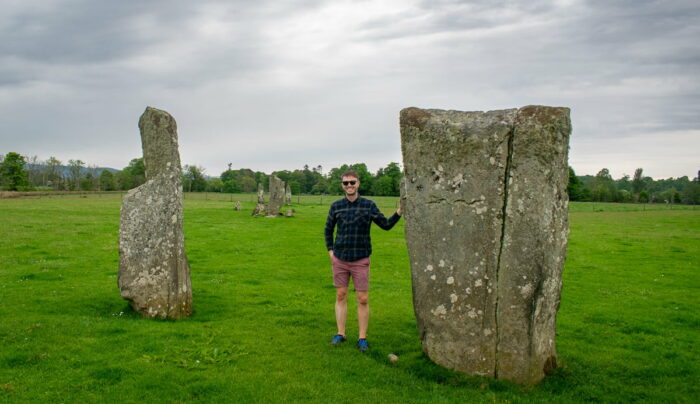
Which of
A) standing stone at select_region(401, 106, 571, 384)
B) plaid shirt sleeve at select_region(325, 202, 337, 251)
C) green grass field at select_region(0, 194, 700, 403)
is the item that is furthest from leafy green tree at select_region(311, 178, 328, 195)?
standing stone at select_region(401, 106, 571, 384)

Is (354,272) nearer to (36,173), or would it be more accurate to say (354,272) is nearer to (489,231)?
(489,231)

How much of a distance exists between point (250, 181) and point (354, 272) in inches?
5166

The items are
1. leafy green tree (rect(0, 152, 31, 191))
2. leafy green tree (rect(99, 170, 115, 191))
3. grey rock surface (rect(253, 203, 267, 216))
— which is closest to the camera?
grey rock surface (rect(253, 203, 267, 216))

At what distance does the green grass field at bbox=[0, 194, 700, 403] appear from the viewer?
6836 millimetres

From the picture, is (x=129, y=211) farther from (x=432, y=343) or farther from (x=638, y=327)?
(x=638, y=327)

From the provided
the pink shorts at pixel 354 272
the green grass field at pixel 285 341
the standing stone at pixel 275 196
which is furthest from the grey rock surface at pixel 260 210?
the pink shorts at pixel 354 272

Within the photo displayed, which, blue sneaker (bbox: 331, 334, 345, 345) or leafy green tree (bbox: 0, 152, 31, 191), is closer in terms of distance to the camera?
blue sneaker (bbox: 331, 334, 345, 345)

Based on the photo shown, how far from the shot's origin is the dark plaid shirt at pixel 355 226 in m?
8.34

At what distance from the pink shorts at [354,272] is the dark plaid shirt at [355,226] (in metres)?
0.10

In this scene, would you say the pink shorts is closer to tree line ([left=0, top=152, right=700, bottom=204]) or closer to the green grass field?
→ the green grass field

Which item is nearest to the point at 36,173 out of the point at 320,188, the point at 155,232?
the point at 320,188

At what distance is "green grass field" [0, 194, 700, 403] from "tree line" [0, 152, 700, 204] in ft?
221

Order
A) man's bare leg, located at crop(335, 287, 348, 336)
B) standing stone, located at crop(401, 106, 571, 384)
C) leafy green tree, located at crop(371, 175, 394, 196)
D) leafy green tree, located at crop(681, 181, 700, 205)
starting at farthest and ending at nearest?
leafy green tree, located at crop(371, 175, 394, 196) → leafy green tree, located at crop(681, 181, 700, 205) → man's bare leg, located at crop(335, 287, 348, 336) → standing stone, located at crop(401, 106, 571, 384)

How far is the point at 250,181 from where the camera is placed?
5364 inches
